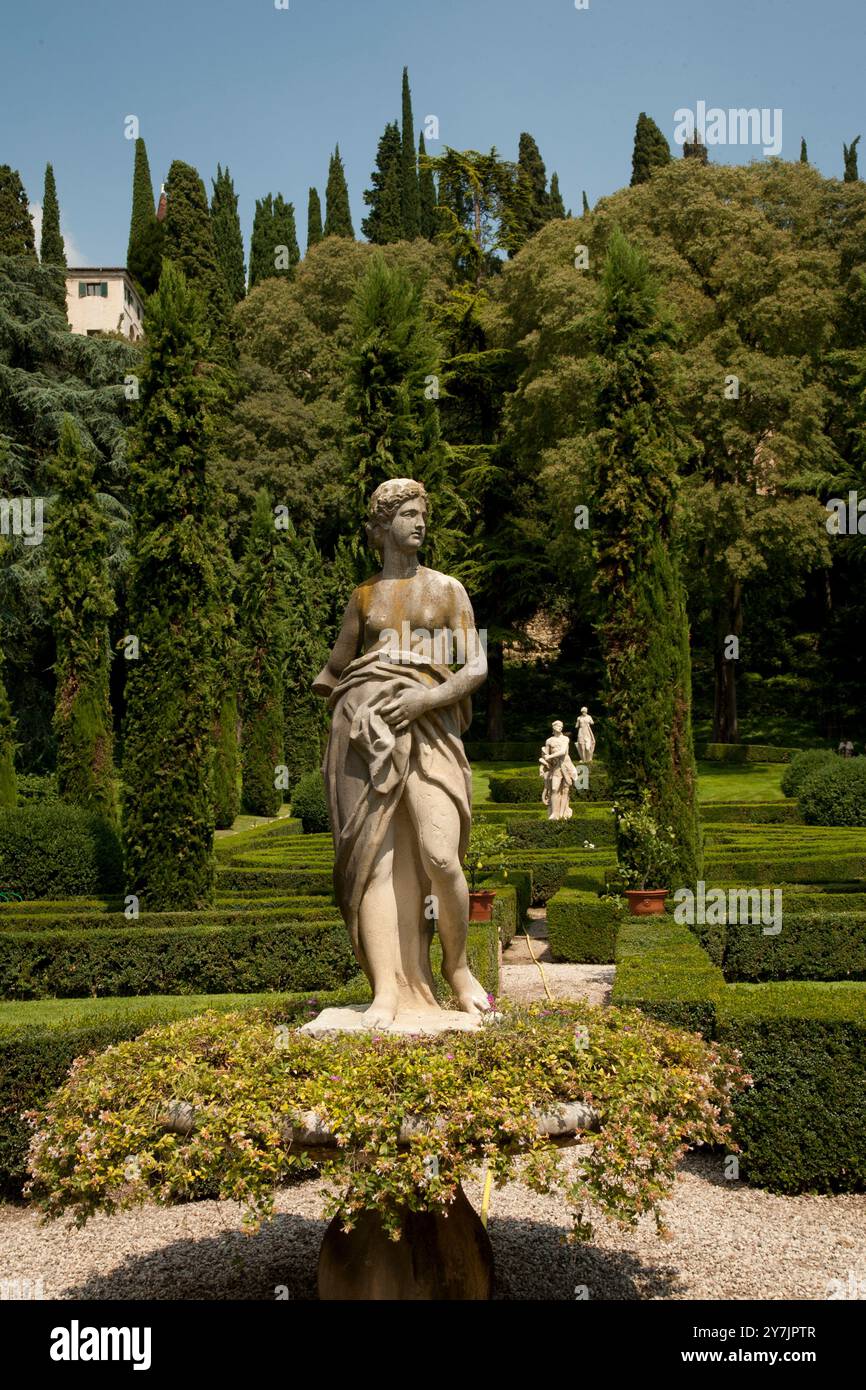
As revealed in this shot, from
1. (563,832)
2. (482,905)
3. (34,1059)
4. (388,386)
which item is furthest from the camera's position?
(563,832)

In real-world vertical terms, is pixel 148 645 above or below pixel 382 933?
above

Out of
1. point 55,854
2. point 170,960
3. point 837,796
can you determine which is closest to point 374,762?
point 170,960

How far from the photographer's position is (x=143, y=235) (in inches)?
2120

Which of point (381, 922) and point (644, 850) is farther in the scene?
point (644, 850)

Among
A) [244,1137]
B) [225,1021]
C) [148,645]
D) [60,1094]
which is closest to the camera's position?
[244,1137]

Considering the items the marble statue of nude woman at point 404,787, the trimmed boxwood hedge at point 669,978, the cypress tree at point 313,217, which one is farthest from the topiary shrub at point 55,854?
the cypress tree at point 313,217

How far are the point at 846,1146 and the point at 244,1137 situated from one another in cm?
428

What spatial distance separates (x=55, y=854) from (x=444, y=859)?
38.6ft

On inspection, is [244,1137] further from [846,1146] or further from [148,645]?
[148,645]

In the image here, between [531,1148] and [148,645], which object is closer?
[531,1148]

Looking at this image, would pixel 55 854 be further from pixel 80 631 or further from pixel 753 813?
pixel 753 813

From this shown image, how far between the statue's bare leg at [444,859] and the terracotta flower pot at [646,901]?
8384 mm

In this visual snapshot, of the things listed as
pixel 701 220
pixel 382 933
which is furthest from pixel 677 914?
pixel 701 220
